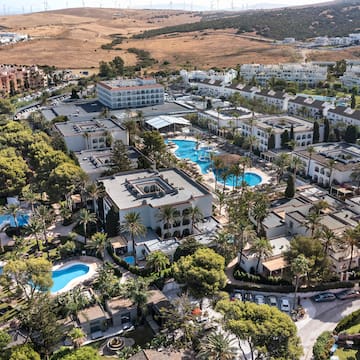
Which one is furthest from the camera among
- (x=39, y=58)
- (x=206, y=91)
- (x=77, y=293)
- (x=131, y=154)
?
(x=39, y=58)

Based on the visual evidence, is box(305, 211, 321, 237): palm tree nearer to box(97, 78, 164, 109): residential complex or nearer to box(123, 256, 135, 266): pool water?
box(123, 256, 135, 266): pool water

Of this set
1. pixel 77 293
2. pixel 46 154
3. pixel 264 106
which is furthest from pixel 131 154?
pixel 264 106

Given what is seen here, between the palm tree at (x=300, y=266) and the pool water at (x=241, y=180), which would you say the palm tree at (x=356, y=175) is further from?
the palm tree at (x=300, y=266)

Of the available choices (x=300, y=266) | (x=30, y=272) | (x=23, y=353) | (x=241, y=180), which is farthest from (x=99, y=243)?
(x=241, y=180)

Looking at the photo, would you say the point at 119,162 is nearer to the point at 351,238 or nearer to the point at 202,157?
the point at 202,157

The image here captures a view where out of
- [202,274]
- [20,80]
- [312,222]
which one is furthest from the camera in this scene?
[20,80]

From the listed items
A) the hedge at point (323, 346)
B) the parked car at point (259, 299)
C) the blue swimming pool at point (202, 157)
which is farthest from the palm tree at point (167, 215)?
the blue swimming pool at point (202, 157)

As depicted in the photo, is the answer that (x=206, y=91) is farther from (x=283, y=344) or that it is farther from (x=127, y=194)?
(x=283, y=344)
